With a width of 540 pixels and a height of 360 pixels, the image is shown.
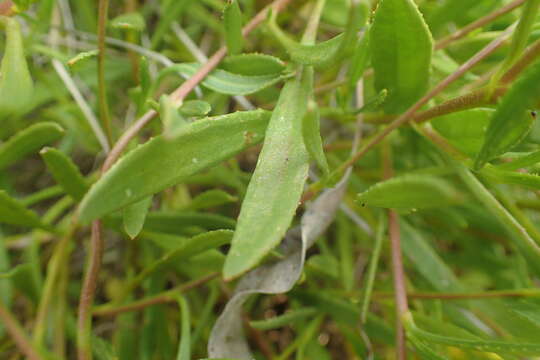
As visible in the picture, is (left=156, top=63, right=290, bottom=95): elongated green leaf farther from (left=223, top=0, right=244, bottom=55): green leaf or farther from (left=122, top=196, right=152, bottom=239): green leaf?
(left=122, top=196, right=152, bottom=239): green leaf

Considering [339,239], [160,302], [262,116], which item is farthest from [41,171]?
[262,116]

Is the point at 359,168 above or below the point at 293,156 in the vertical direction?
below

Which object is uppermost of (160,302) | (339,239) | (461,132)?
(461,132)

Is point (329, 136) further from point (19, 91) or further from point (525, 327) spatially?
point (19, 91)

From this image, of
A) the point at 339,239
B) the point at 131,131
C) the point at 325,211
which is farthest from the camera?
the point at 339,239

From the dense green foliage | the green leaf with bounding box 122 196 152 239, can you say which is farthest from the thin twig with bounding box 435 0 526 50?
the green leaf with bounding box 122 196 152 239

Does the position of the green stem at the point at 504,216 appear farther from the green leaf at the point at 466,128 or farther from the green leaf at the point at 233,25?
the green leaf at the point at 233,25

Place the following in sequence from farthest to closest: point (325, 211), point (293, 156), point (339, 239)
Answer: point (339, 239) < point (325, 211) < point (293, 156)
